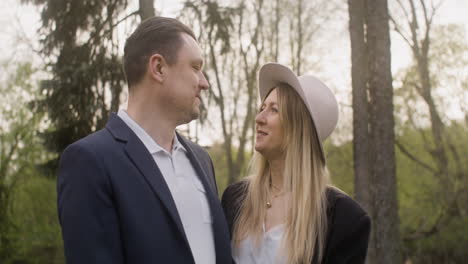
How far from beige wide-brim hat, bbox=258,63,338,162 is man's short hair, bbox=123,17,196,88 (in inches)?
32.4

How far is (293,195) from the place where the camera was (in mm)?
3311

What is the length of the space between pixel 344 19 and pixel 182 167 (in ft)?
55.6

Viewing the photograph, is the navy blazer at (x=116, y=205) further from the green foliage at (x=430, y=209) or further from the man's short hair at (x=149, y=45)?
the green foliage at (x=430, y=209)

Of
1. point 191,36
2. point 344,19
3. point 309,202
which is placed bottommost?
point 309,202

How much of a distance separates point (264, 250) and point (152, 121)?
3.50ft

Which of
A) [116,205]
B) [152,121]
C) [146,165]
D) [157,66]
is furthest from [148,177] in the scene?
[157,66]

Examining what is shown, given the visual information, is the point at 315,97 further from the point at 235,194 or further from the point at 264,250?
the point at 264,250

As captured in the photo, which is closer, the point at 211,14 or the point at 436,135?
the point at 211,14

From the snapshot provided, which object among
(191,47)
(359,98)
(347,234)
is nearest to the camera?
(191,47)

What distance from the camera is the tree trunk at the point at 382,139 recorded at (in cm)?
839

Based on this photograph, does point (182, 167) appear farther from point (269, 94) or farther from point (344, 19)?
point (344, 19)

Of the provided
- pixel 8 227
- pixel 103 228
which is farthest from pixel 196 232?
pixel 8 227

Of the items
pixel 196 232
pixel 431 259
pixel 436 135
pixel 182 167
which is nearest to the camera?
pixel 196 232

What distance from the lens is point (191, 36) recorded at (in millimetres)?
2918
